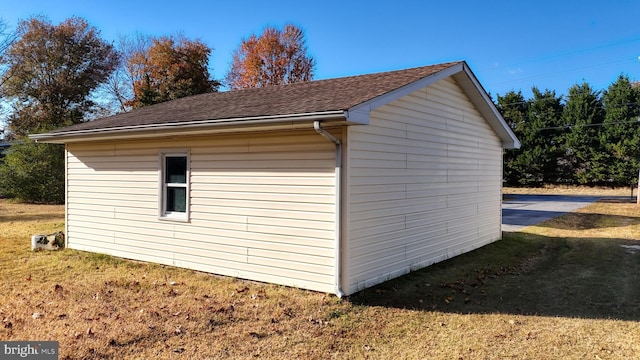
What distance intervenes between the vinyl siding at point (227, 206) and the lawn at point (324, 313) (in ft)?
1.14

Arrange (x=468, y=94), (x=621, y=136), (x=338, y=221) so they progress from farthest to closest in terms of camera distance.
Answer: (x=621, y=136), (x=468, y=94), (x=338, y=221)

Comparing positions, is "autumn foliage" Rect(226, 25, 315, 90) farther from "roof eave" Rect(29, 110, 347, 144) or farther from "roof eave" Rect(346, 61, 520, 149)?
"roof eave" Rect(29, 110, 347, 144)

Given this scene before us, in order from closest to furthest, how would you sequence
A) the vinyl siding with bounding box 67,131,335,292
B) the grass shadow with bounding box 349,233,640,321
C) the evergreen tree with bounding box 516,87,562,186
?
the grass shadow with bounding box 349,233,640,321
the vinyl siding with bounding box 67,131,335,292
the evergreen tree with bounding box 516,87,562,186

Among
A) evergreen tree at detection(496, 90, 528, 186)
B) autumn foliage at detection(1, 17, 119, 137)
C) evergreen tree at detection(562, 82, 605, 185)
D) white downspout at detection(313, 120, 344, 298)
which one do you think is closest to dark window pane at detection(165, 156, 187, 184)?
white downspout at detection(313, 120, 344, 298)

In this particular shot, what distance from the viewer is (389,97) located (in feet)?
19.8

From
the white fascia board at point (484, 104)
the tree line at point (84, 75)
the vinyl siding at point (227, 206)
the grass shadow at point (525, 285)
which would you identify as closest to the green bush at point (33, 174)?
the tree line at point (84, 75)

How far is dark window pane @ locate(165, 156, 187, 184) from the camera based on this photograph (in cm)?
746

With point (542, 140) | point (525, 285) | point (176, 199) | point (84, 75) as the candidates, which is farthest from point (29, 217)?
point (542, 140)

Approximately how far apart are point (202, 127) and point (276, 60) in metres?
26.3

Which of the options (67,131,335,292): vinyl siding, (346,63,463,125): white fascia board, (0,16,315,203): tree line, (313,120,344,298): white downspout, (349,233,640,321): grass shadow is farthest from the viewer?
(0,16,315,203): tree line

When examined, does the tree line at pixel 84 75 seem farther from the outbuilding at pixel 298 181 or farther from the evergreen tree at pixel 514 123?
the evergreen tree at pixel 514 123

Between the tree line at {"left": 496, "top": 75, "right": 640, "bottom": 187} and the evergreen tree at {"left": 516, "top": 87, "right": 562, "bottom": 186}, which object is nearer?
the tree line at {"left": 496, "top": 75, "right": 640, "bottom": 187}

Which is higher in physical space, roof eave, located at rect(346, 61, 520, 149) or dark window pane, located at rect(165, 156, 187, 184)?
roof eave, located at rect(346, 61, 520, 149)

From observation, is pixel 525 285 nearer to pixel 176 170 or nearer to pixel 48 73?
pixel 176 170
